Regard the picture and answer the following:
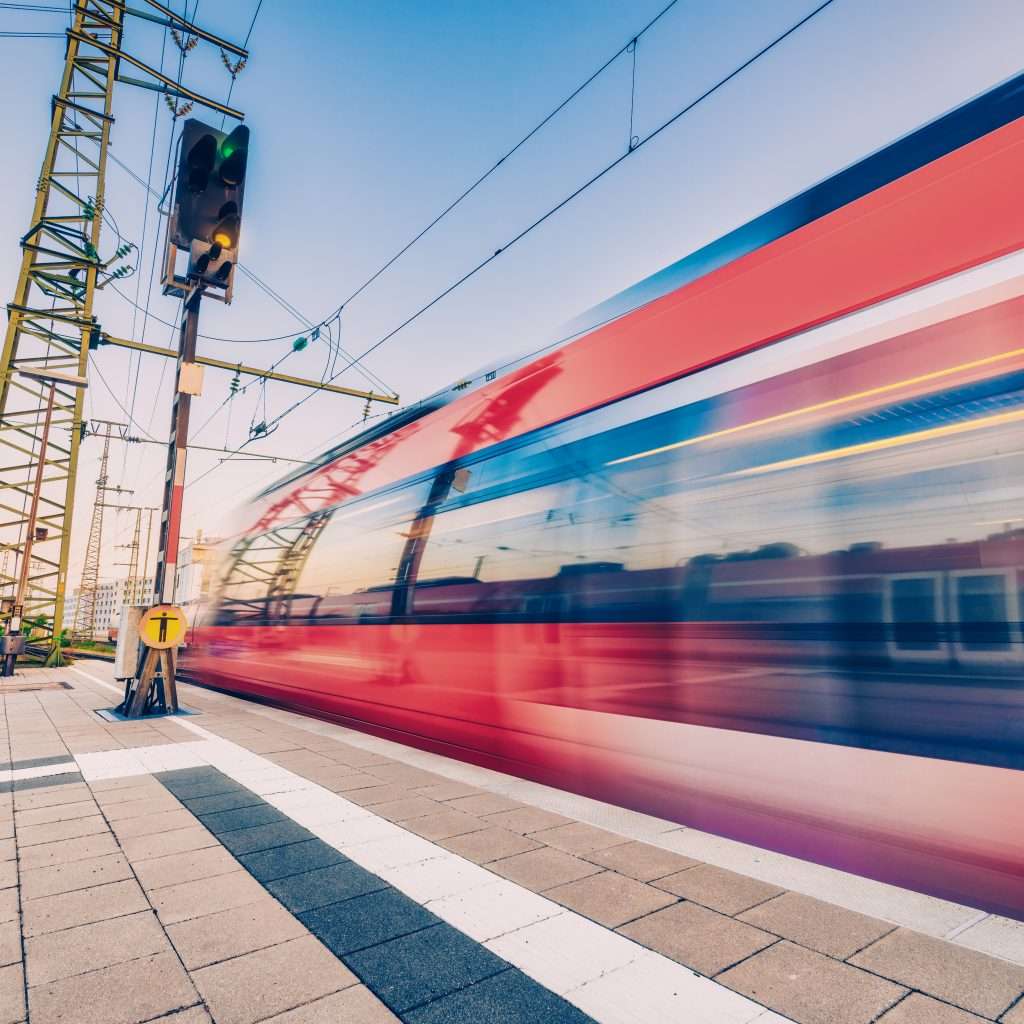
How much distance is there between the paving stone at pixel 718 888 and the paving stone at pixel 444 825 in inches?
42.8

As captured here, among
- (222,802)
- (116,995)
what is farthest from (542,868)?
(222,802)

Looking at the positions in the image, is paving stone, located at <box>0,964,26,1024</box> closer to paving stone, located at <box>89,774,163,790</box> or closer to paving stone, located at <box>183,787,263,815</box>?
paving stone, located at <box>183,787,263,815</box>

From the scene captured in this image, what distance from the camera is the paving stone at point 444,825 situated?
3289mm

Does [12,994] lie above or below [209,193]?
below

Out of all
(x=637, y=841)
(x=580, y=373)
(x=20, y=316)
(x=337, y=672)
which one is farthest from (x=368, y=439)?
(x=20, y=316)

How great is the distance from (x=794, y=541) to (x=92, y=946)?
9.97ft

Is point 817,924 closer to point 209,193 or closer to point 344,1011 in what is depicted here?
point 344,1011

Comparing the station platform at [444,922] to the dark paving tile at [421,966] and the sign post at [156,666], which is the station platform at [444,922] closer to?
the dark paving tile at [421,966]

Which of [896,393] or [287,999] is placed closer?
[287,999]

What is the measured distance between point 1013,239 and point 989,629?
4.70ft

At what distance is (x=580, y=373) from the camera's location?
14.2ft

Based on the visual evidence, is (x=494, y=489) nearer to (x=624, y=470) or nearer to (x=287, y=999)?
(x=624, y=470)

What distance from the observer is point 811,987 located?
1.91 metres

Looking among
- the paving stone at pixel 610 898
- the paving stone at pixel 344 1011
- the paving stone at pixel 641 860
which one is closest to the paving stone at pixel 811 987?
the paving stone at pixel 610 898
